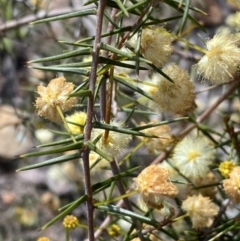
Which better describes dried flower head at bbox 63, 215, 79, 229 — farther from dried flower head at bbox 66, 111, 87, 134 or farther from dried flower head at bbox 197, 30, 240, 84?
dried flower head at bbox 197, 30, 240, 84

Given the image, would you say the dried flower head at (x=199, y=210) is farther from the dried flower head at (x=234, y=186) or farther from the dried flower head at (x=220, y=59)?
the dried flower head at (x=220, y=59)

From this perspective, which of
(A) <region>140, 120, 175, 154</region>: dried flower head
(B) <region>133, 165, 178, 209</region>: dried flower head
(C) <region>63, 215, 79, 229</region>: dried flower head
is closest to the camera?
(B) <region>133, 165, 178, 209</region>: dried flower head

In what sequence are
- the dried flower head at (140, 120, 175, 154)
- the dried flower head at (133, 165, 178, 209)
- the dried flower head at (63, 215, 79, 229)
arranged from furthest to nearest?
the dried flower head at (140, 120, 175, 154) < the dried flower head at (63, 215, 79, 229) < the dried flower head at (133, 165, 178, 209)

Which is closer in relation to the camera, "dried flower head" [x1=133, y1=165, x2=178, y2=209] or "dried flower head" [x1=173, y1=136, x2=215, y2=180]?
"dried flower head" [x1=133, y1=165, x2=178, y2=209]

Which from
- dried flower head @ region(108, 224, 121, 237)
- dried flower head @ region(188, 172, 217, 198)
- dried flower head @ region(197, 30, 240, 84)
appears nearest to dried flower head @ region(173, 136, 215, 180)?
dried flower head @ region(188, 172, 217, 198)

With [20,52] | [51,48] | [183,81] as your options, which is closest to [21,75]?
[20,52]

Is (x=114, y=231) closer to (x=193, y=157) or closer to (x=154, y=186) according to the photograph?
(x=193, y=157)

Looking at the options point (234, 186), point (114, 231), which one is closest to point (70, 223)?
point (114, 231)

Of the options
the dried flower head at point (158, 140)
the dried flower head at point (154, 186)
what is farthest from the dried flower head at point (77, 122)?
the dried flower head at point (154, 186)
